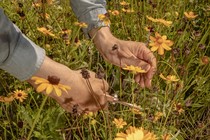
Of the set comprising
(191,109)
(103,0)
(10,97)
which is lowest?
(191,109)

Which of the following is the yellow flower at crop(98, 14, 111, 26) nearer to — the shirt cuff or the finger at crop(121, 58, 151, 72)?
the finger at crop(121, 58, 151, 72)

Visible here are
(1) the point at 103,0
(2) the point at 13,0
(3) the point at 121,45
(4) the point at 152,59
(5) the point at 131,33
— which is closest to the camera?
(4) the point at 152,59

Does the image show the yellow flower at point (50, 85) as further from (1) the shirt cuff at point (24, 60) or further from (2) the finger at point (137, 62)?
(2) the finger at point (137, 62)

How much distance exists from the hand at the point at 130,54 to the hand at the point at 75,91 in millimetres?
205

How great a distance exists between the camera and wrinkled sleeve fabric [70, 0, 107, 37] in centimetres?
137

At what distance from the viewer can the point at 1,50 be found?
0.86 m

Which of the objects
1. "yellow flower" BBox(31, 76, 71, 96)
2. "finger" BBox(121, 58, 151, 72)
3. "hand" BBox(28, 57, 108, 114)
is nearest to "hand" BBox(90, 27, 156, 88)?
"finger" BBox(121, 58, 151, 72)

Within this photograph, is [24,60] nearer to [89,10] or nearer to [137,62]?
[137,62]

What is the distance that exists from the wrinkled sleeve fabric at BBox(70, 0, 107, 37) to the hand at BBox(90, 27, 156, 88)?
0.31 ft

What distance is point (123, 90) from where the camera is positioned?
136 cm

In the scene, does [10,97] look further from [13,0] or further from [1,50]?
[13,0]

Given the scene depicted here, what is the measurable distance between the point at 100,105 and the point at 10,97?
0.36m

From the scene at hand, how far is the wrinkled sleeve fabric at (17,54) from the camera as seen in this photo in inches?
34.4

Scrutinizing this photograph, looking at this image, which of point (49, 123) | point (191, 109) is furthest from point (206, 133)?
point (49, 123)
